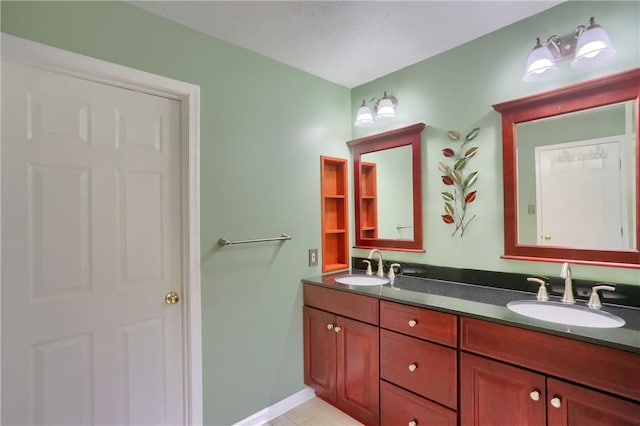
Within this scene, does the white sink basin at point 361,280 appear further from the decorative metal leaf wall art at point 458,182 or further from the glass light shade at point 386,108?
the glass light shade at point 386,108

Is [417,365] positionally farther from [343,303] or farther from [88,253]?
[88,253]

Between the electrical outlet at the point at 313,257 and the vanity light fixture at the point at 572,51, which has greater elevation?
the vanity light fixture at the point at 572,51

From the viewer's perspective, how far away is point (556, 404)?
123cm

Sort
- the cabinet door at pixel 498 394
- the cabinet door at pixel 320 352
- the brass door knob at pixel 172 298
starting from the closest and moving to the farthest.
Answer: the cabinet door at pixel 498 394
the brass door knob at pixel 172 298
the cabinet door at pixel 320 352

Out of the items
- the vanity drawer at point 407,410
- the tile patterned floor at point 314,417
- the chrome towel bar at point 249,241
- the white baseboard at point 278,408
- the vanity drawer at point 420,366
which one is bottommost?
the tile patterned floor at point 314,417

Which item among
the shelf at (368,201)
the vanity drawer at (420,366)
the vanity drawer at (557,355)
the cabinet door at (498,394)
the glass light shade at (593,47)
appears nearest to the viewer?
the vanity drawer at (557,355)

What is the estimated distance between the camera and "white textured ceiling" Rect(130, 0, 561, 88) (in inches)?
64.4

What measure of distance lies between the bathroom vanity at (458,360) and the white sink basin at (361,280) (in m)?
0.13

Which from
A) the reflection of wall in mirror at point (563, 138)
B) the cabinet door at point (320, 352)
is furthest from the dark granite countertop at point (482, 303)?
the reflection of wall in mirror at point (563, 138)

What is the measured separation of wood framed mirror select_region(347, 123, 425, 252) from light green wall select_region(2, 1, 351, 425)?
1.26 feet

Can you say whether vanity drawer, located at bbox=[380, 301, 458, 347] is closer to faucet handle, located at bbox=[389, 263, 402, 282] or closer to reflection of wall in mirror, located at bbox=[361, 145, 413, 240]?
faucet handle, located at bbox=[389, 263, 402, 282]

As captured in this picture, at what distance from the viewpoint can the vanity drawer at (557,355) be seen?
1098mm

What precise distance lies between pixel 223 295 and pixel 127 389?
637 mm

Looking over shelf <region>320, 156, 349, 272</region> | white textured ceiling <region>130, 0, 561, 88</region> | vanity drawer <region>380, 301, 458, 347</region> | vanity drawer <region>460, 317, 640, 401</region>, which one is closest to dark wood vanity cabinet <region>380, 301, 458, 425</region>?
vanity drawer <region>380, 301, 458, 347</region>
